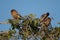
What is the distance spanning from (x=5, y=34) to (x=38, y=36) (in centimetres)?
128

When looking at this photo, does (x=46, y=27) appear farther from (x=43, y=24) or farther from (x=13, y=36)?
(x=13, y=36)

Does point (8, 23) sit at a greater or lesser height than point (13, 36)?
greater

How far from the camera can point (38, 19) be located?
Answer: 27.3 feet

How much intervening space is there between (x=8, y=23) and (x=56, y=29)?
186cm

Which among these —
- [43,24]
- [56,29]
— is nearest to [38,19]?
[43,24]

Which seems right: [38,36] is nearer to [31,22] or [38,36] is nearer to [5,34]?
[31,22]

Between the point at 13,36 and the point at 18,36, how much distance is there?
22cm

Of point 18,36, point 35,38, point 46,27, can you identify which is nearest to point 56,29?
point 46,27

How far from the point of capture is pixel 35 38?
8070 mm

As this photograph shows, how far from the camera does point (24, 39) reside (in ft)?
26.6

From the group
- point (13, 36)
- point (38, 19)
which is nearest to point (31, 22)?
point (38, 19)

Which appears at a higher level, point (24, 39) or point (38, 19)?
point (38, 19)

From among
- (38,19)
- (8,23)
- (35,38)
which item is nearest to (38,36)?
(35,38)

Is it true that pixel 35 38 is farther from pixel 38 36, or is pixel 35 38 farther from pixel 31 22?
pixel 31 22
